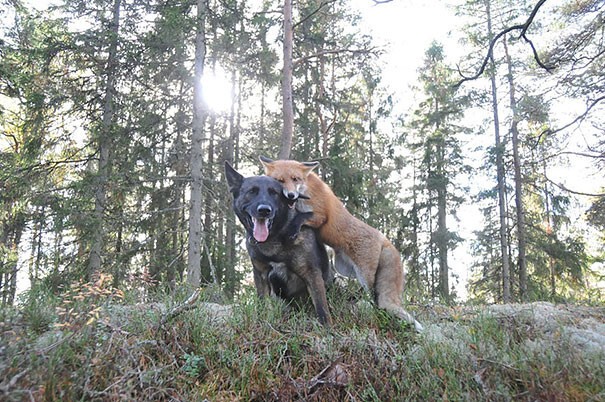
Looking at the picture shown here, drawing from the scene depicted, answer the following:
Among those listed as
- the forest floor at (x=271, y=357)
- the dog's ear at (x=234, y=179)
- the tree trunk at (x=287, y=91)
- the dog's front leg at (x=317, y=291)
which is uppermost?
the tree trunk at (x=287, y=91)

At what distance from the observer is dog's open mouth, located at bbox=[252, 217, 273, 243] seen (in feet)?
15.9

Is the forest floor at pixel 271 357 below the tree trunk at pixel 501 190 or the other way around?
below

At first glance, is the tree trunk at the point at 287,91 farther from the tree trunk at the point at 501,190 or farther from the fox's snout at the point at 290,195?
the tree trunk at the point at 501,190

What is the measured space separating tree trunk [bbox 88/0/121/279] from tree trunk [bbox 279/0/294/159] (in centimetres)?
596

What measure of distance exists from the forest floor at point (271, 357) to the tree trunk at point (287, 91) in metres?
8.74

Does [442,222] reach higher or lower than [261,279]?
higher

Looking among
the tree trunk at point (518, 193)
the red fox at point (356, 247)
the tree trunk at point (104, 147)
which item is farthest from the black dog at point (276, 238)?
the tree trunk at point (518, 193)

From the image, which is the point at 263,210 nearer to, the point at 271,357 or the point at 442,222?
A: the point at 271,357

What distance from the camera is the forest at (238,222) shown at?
343 centimetres

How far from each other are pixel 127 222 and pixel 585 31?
1486 cm

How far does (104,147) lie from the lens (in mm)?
15023

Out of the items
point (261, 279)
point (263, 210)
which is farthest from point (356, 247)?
point (263, 210)

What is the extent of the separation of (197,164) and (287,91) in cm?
381

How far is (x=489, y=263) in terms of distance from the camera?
2423 centimetres
